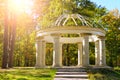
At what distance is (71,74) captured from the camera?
23.5 metres

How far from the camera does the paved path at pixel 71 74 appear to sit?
837 inches

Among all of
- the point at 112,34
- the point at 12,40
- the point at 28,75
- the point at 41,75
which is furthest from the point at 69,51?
the point at 41,75

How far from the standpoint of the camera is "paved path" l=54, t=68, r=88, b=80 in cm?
2127

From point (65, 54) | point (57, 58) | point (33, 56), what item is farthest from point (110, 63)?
point (57, 58)

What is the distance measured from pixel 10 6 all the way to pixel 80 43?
37.2 ft

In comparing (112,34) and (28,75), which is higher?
(112,34)

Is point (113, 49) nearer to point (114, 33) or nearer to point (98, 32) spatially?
point (114, 33)

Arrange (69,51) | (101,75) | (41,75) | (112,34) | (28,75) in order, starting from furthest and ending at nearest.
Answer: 1. (69,51)
2. (112,34)
3. (28,75)
4. (41,75)
5. (101,75)

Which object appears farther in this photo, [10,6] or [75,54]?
[75,54]

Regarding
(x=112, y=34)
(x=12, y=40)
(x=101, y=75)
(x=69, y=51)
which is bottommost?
(x=101, y=75)

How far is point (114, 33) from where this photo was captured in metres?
50.2

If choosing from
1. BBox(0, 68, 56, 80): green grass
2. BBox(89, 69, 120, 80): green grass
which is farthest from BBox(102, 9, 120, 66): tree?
BBox(0, 68, 56, 80): green grass

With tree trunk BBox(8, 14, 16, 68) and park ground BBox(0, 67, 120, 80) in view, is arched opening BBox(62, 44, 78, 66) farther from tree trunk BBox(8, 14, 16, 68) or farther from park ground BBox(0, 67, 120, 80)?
park ground BBox(0, 67, 120, 80)

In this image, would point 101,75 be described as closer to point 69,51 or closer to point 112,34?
point 112,34
